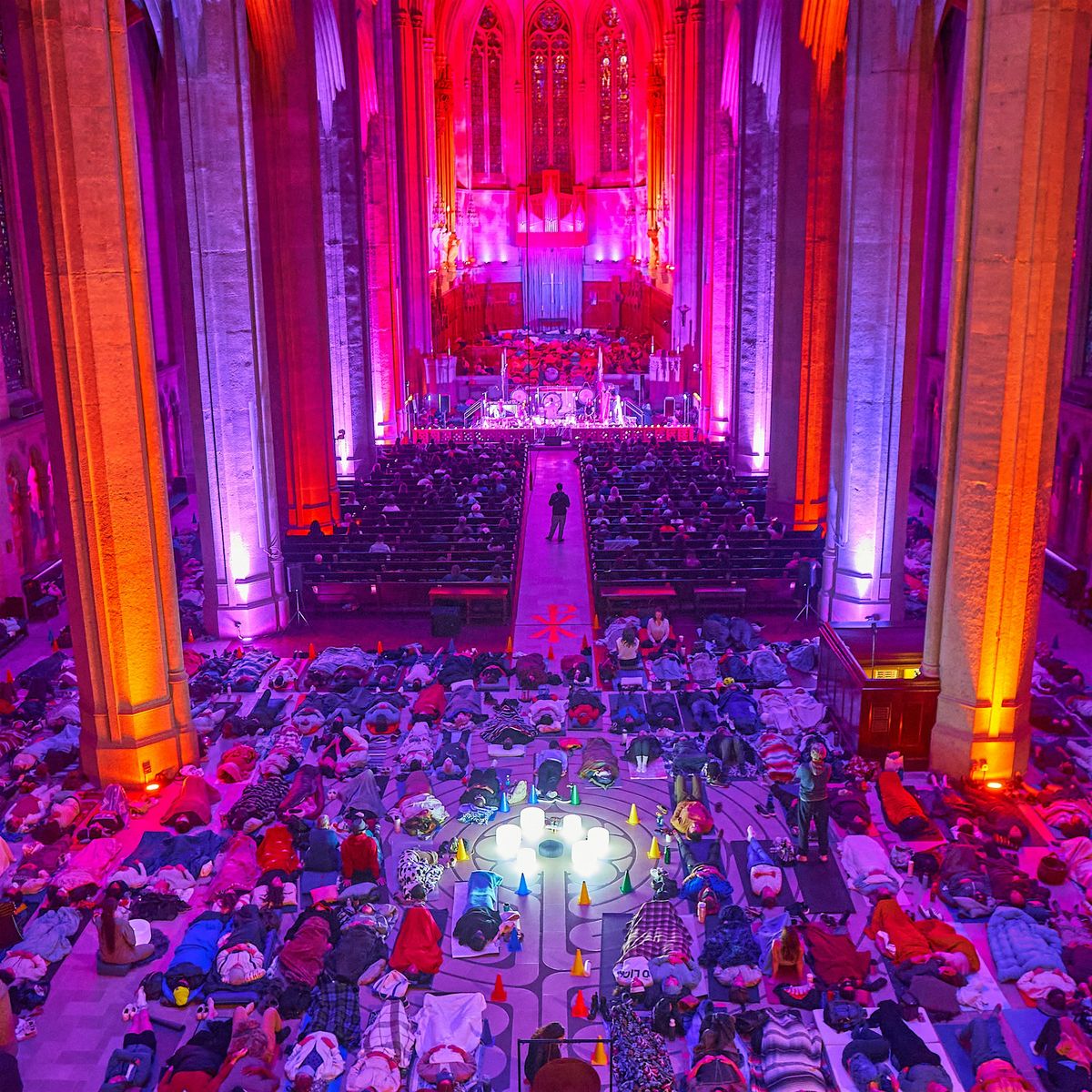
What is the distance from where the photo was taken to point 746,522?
26.8m

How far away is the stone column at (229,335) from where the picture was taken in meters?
21.1

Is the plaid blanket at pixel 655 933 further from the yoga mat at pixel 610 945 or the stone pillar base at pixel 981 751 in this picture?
the stone pillar base at pixel 981 751

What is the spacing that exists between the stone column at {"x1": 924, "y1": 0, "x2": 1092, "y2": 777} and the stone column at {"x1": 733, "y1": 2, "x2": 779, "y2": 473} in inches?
610

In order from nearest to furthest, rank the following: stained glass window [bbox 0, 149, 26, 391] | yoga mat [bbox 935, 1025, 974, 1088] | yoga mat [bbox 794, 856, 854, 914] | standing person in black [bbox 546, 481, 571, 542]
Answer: yoga mat [bbox 935, 1025, 974, 1088] → yoga mat [bbox 794, 856, 854, 914] → stained glass window [bbox 0, 149, 26, 391] → standing person in black [bbox 546, 481, 571, 542]

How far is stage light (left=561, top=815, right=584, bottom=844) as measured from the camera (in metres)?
15.2

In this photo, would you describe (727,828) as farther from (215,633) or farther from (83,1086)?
(215,633)

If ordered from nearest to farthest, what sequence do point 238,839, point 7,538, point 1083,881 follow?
1. point 1083,881
2. point 238,839
3. point 7,538

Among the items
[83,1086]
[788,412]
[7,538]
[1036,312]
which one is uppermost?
[1036,312]

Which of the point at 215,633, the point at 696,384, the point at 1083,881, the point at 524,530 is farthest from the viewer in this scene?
the point at 696,384

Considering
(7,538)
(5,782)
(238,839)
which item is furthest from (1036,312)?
(7,538)

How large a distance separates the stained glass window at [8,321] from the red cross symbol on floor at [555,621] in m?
Result: 13.0

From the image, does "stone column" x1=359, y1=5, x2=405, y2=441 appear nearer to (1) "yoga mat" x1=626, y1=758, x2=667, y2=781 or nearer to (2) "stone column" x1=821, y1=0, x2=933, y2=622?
(2) "stone column" x1=821, y1=0, x2=933, y2=622

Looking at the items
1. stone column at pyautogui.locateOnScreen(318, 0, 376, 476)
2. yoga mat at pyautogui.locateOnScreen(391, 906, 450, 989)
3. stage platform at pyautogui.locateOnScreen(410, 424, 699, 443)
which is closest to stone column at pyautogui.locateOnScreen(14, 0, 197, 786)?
yoga mat at pyautogui.locateOnScreen(391, 906, 450, 989)

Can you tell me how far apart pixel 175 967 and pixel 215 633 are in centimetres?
1115
